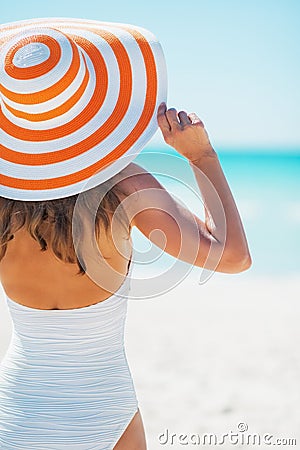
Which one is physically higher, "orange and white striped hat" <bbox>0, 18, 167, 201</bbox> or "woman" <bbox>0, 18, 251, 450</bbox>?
"orange and white striped hat" <bbox>0, 18, 167, 201</bbox>

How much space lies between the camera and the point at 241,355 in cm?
500

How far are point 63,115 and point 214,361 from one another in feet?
11.7

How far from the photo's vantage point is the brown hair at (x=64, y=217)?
152cm

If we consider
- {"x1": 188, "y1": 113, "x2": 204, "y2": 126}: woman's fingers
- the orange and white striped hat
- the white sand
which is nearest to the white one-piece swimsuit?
the orange and white striped hat

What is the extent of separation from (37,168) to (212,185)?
0.37 metres

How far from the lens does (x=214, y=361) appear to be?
15.9ft

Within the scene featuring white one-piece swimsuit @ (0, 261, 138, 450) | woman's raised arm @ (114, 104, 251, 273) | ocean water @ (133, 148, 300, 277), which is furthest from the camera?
white one-piece swimsuit @ (0, 261, 138, 450)

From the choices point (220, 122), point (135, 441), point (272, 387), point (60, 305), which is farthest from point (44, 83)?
point (220, 122)

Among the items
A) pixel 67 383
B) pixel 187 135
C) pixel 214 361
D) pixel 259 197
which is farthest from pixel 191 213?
pixel 259 197

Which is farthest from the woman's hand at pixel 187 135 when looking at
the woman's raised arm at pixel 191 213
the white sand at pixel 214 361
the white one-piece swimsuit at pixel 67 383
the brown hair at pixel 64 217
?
the white sand at pixel 214 361

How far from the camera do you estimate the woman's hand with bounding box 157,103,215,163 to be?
1.46m

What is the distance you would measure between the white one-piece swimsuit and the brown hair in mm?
145

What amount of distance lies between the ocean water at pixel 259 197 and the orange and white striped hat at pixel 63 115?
79mm

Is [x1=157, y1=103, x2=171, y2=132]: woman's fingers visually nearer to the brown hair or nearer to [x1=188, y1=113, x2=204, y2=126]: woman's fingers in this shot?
[x1=188, y1=113, x2=204, y2=126]: woman's fingers
